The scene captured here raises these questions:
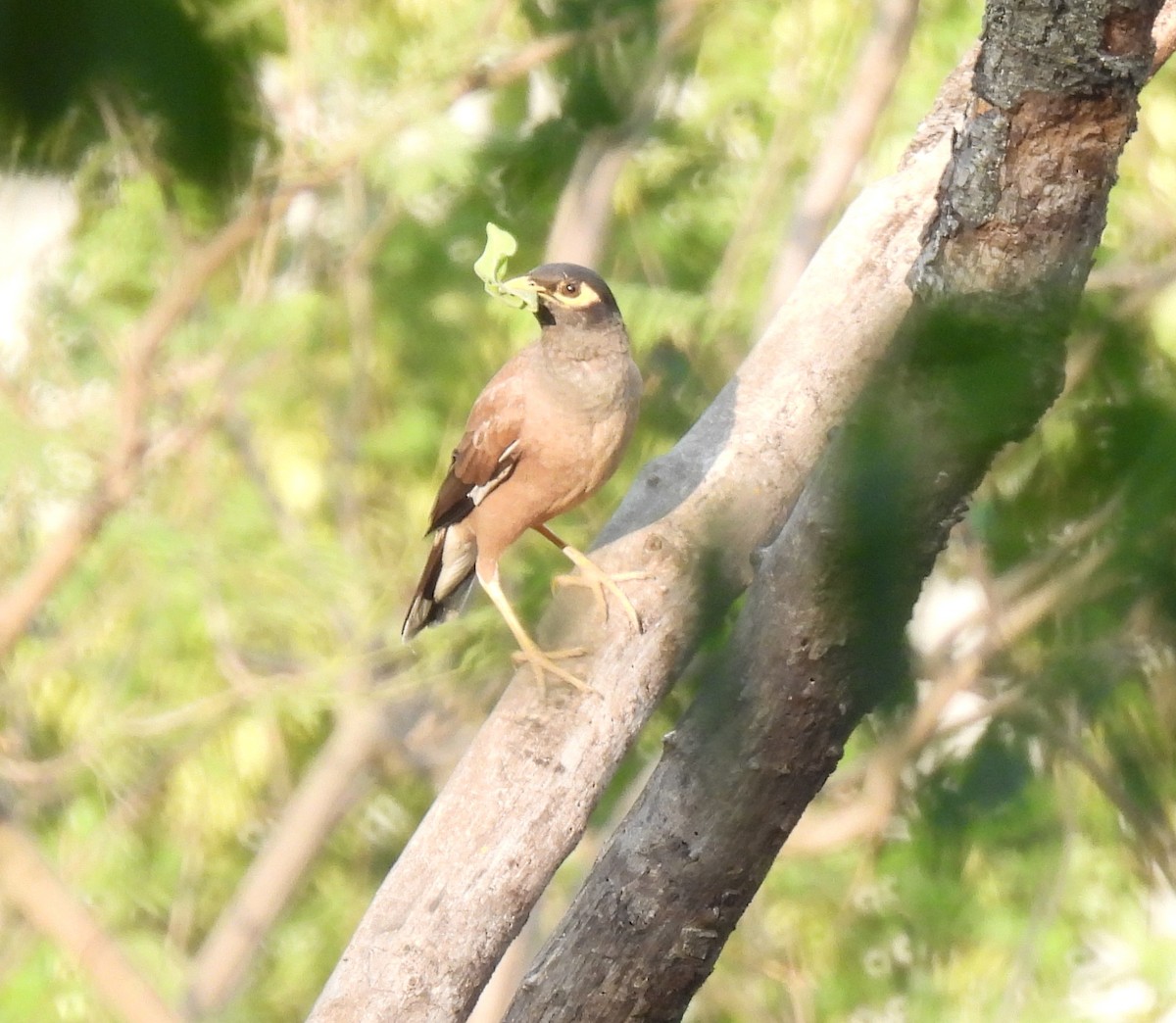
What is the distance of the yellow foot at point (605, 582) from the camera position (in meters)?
2.82

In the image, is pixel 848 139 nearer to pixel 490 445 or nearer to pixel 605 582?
pixel 490 445

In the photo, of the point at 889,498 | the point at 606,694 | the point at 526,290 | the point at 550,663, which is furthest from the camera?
the point at 526,290

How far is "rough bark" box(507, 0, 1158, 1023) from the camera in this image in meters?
0.84

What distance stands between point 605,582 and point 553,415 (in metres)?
0.56

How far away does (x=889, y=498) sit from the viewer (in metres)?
0.87

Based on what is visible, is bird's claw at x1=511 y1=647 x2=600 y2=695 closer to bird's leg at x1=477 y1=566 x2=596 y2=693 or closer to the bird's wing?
bird's leg at x1=477 y1=566 x2=596 y2=693

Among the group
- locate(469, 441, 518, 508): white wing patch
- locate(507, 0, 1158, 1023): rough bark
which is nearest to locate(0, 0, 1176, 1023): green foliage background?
locate(507, 0, 1158, 1023): rough bark

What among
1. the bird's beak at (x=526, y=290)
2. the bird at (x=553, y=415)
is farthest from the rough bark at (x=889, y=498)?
the bird's beak at (x=526, y=290)

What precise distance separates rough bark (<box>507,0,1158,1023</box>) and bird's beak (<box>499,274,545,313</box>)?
4.35 ft

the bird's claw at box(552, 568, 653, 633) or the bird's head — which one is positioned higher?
the bird's head

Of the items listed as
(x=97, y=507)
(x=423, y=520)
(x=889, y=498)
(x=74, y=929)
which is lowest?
(x=423, y=520)

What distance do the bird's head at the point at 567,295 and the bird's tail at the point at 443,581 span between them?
72 centimetres

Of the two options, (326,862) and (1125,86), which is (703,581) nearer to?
(1125,86)

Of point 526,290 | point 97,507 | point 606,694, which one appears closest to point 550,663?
point 606,694
